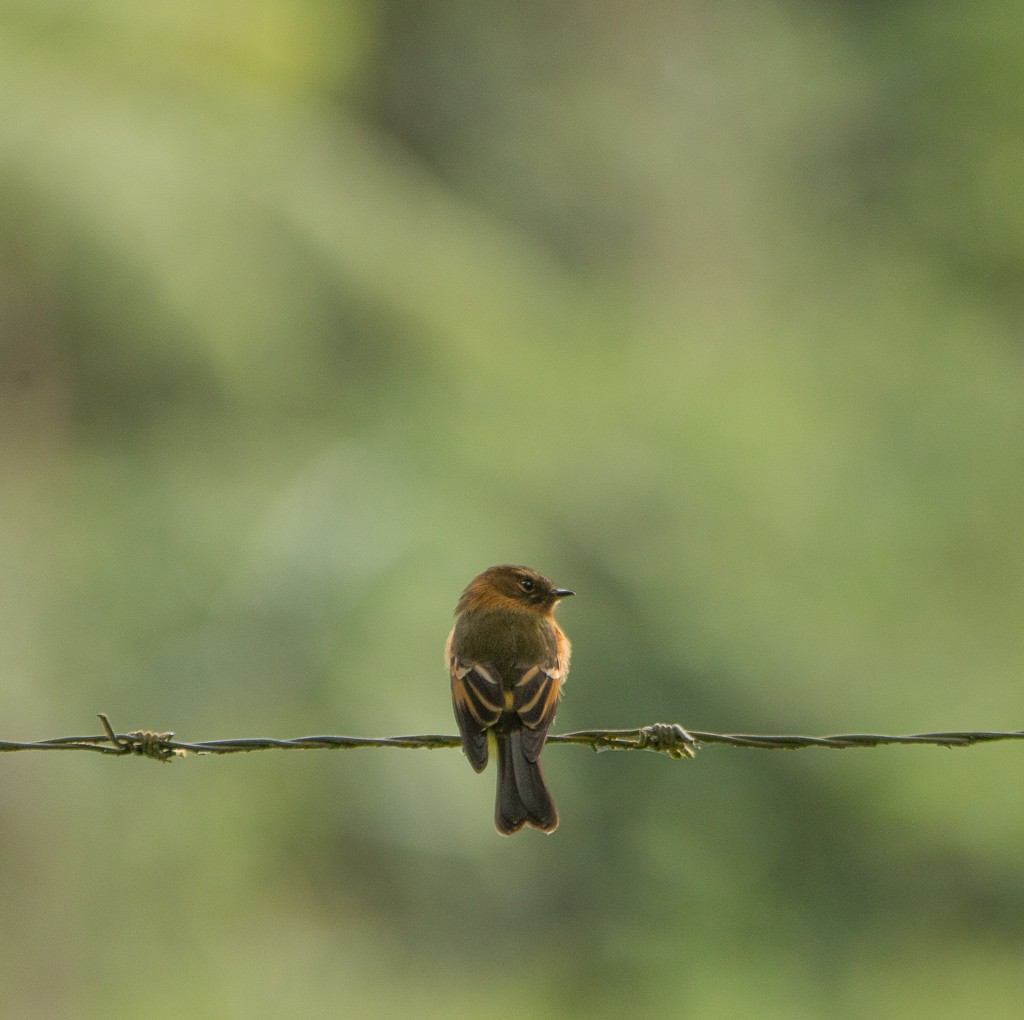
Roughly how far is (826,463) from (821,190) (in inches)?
281

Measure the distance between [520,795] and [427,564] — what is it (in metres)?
8.37

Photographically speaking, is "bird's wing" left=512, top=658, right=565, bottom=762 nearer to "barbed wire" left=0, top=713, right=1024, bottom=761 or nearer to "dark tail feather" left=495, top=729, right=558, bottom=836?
"dark tail feather" left=495, top=729, right=558, bottom=836

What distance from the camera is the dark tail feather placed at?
577 centimetres

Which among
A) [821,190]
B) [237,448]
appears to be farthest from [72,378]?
[821,190]

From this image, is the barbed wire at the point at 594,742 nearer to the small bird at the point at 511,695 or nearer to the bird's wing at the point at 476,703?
the small bird at the point at 511,695

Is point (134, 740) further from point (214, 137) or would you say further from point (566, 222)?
point (566, 222)

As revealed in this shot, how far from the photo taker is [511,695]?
6.16 meters

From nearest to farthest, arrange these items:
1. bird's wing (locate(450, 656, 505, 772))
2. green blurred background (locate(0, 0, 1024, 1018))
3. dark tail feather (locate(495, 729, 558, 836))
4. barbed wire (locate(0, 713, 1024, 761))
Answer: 1. barbed wire (locate(0, 713, 1024, 761))
2. dark tail feather (locate(495, 729, 558, 836))
3. bird's wing (locate(450, 656, 505, 772))
4. green blurred background (locate(0, 0, 1024, 1018))

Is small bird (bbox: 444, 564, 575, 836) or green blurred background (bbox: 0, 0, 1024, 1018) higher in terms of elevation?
green blurred background (bbox: 0, 0, 1024, 1018)

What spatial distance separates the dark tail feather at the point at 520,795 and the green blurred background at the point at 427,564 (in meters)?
7.64

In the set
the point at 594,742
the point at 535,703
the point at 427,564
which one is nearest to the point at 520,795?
the point at 535,703

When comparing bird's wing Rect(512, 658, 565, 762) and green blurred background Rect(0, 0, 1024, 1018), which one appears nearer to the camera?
bird's wing Rect(512, 658, 565, 762)

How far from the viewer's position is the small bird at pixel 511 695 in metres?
5.84

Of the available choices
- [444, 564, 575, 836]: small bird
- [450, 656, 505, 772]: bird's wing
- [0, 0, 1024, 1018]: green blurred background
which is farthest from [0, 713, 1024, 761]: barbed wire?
[0, 0, 1024, 1018]: green blurred background
